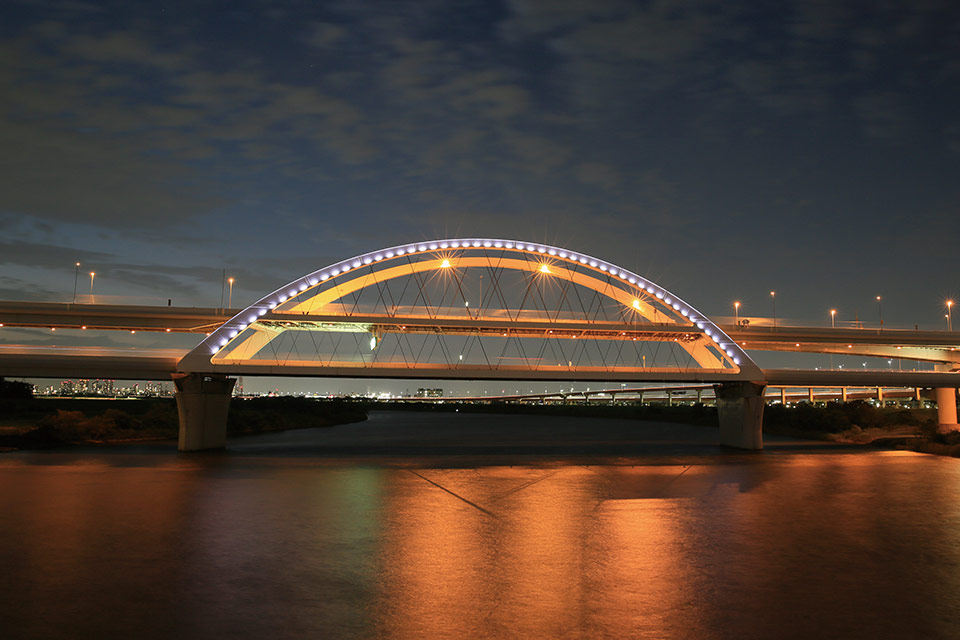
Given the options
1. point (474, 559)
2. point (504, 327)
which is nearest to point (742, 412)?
point (504, 327)

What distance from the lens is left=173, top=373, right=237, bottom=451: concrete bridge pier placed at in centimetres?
4375

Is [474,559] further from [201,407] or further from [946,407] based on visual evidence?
[946,407]

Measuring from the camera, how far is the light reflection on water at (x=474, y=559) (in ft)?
36.3

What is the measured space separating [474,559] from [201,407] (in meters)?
34.4

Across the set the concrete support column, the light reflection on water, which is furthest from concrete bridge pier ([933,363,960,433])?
the light reflection on water

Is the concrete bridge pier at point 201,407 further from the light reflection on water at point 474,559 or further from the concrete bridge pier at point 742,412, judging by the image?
the concrete bridge pier at point 742,412

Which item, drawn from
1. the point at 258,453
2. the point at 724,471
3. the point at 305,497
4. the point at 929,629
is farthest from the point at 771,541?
the point at 258,453

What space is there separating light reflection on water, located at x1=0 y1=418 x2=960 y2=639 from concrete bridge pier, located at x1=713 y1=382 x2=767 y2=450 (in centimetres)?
2052

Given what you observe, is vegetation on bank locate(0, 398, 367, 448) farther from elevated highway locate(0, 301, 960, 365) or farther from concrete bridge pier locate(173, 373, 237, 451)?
concrete bridge pier locate(173, 373, 237, 451)

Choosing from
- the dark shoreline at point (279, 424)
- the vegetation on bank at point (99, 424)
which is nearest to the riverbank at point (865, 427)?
the dark shoreline at point (279, 424)

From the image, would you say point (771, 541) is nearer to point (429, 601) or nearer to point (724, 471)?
point (429, 601)

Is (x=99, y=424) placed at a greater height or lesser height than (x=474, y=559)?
lesser

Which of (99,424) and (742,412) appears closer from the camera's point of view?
(742,412)

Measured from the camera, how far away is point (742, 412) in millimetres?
51125
